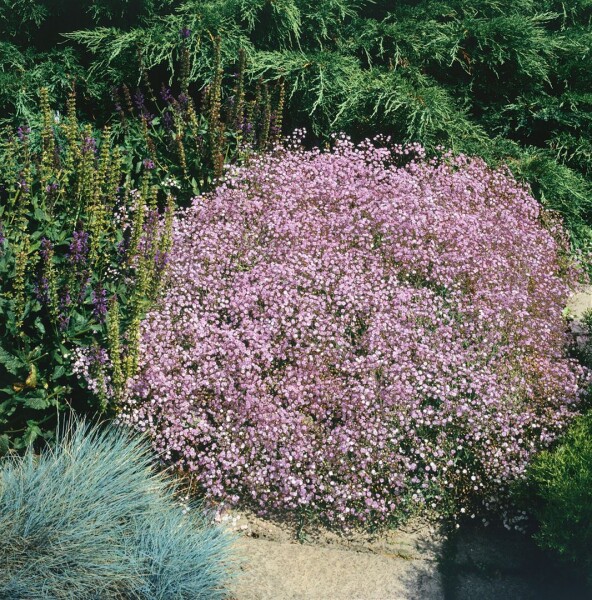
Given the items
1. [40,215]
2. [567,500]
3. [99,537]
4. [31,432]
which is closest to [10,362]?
[31,432]

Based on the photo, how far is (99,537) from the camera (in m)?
3.46

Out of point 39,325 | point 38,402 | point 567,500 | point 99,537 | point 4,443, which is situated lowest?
point 4,443

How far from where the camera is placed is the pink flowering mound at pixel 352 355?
4195 mm

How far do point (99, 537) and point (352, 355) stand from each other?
1.87m

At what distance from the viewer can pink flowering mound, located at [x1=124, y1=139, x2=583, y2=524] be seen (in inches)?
165

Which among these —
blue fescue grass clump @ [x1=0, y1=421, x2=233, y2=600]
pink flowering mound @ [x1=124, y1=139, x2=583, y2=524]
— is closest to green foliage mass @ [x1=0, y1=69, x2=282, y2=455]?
pink flowering mound @ [x1=124, y1=139, x2=583, y2=524]

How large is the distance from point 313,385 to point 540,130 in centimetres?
455

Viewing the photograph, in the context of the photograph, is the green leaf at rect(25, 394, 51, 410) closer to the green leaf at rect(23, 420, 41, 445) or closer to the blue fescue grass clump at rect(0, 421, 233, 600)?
the green leaf at rect(23, 420, 41, 445)

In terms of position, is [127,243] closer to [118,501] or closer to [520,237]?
[118,501]

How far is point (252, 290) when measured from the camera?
4.73 meters

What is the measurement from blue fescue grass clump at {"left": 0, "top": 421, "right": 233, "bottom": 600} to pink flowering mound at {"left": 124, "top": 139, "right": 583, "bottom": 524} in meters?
0.43

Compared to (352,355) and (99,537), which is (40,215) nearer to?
(99,537)

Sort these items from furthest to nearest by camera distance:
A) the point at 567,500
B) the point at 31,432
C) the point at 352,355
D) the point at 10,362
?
the point at 352,355
the point at 31,432
the point at 10,362
the point at 567,500

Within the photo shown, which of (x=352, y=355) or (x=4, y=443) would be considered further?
(x=352, y=355)
